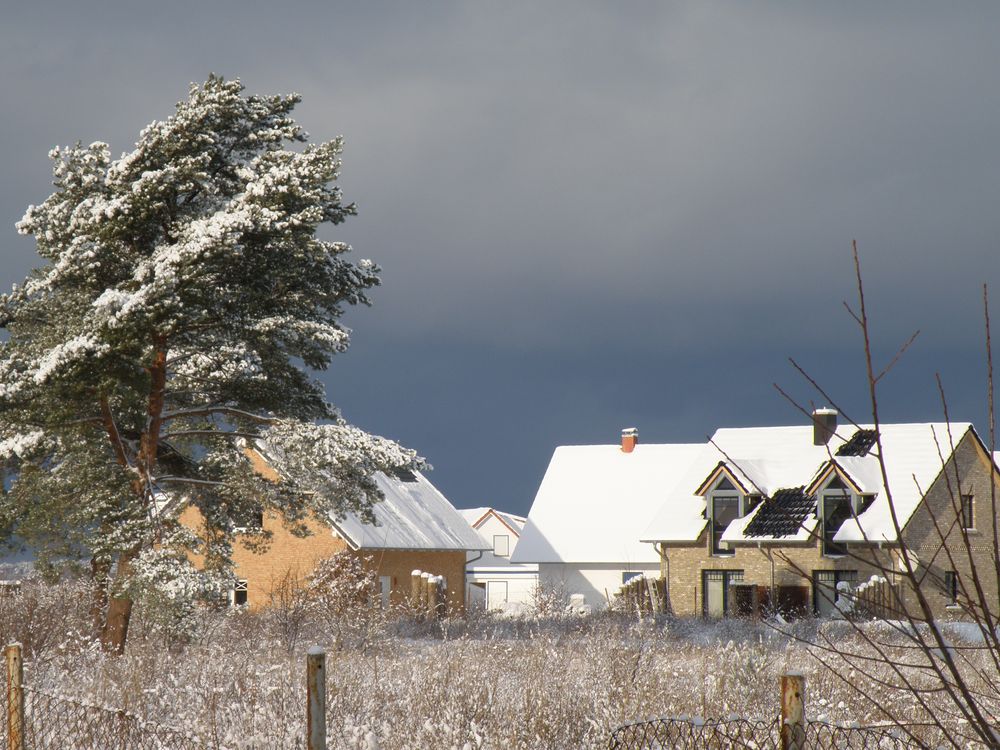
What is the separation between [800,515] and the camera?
33125 millimetres

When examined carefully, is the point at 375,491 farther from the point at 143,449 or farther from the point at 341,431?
the point at 143,449

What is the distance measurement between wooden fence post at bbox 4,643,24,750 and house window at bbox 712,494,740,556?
2865cm

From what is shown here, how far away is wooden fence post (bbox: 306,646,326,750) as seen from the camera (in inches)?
237

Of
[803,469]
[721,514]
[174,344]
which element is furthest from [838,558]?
[174,344]

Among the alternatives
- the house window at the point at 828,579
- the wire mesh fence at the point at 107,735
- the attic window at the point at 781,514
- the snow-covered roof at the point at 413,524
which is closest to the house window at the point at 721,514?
the attic window at the point at 781,514

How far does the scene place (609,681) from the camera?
35.9 feet

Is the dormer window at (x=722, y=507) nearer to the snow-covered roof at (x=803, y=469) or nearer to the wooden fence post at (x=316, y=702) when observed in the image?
the snow-covered roof at (x=803, y=469)

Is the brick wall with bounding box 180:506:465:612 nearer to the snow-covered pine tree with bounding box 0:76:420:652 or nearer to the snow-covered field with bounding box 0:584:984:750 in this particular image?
the snow-covered pine tree with bounding box 0:76:420:652

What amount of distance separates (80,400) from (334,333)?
13.8ft

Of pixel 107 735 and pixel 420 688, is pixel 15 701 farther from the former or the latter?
pixel 420 688

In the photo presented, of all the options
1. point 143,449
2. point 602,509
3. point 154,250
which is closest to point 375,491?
point 143,449

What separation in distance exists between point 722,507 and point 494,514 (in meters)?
36.8

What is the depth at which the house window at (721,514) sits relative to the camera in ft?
112

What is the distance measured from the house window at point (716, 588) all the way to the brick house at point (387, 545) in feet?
25.0
